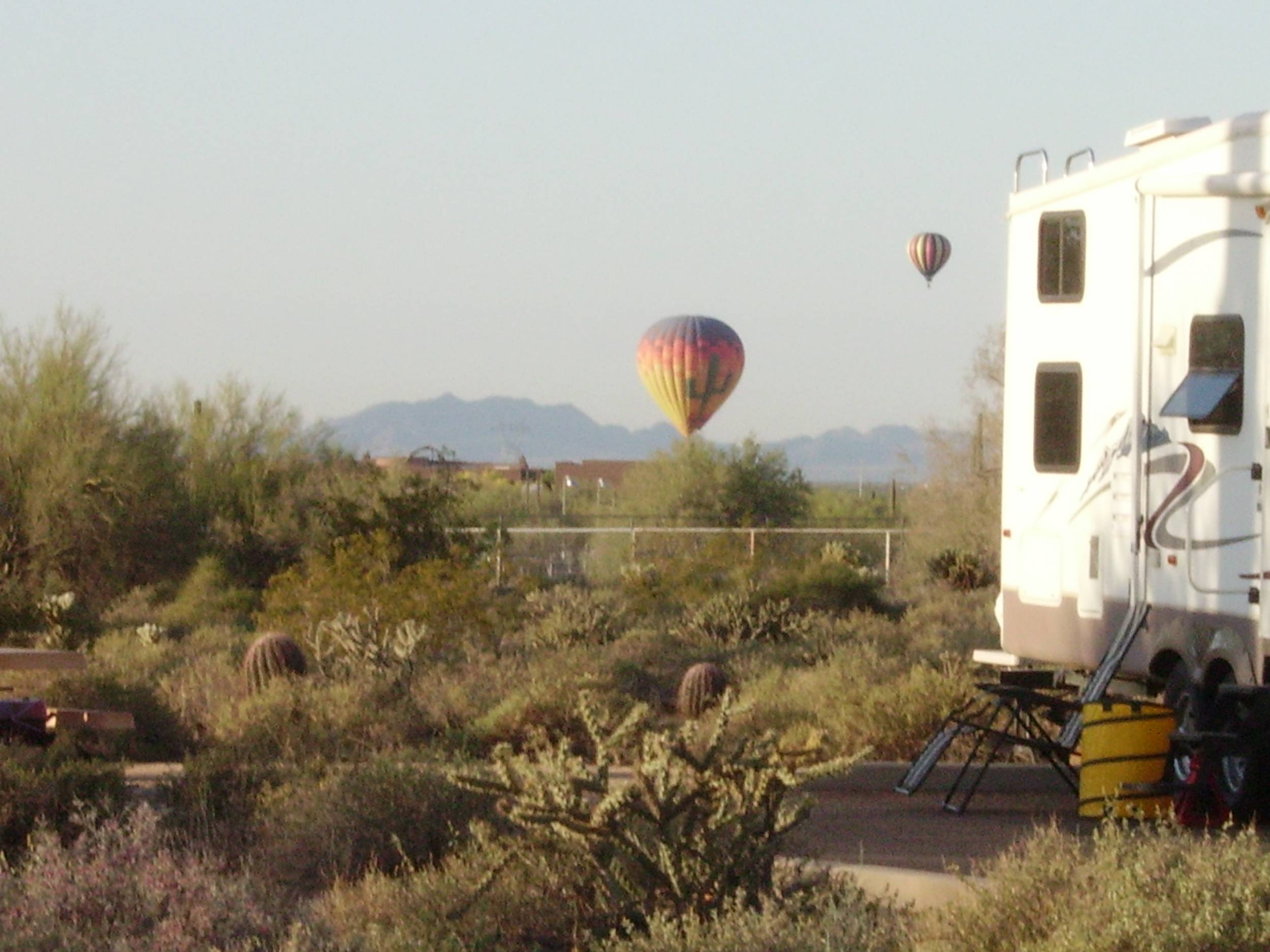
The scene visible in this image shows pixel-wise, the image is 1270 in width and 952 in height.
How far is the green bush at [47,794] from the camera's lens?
28.1 feet

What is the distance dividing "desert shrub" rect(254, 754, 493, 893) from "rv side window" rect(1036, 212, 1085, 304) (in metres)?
5.16

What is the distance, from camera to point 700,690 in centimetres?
1466

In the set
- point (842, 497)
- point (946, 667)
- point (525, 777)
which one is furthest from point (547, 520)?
point (525, 777)

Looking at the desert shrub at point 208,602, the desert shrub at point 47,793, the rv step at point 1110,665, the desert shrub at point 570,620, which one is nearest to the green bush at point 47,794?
the desert shrub at point 47,793

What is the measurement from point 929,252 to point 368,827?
37546 millimetres

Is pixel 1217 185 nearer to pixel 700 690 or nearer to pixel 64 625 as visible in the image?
pixel 700 690

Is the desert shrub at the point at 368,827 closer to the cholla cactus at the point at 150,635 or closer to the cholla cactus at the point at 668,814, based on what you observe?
the cholla cactus at the point at 668,814

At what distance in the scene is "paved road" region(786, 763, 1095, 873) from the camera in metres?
8.57

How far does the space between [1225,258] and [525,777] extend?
17.7 ft

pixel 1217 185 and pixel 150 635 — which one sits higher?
pixel 1217 185

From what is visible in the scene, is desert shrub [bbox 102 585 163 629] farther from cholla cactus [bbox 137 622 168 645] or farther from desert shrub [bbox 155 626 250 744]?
desert shrub [bbox 155 626 250 744]

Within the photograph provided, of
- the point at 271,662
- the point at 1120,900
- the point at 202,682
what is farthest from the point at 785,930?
the point at 202,682

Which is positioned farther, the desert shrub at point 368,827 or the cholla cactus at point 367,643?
the cholla cactus at point 367,643

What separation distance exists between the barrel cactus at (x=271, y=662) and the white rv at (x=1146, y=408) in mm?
5883
